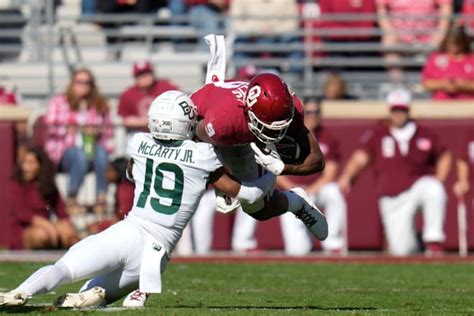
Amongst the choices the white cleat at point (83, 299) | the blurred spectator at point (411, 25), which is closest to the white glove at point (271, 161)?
the white cleat at point (83, 299)

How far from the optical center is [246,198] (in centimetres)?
813

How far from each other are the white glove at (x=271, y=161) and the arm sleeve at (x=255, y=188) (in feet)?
0.33

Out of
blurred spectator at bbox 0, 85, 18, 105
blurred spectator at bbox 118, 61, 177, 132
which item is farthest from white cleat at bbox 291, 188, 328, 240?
blurred spectator at bbox 0, 85, 18, 105

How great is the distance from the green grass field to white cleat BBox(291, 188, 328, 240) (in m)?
0.50

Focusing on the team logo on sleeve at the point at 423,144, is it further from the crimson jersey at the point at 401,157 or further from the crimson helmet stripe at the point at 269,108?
the crimson helmet stripe at the point at 269,108

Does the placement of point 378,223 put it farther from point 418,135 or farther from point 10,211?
point 10,211

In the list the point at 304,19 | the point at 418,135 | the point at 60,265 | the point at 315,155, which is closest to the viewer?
the point at 60,265

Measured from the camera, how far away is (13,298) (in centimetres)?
743

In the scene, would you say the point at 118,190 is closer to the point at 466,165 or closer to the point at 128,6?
the point at 466,165

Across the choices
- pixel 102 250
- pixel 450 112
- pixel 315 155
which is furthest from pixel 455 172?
pixel 102 250

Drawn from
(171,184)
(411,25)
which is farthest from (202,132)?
(411,25)

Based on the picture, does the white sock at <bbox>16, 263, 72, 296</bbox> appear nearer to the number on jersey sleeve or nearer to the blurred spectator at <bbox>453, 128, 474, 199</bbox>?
the number on jersey sleeve

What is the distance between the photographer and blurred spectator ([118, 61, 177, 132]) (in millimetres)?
15617

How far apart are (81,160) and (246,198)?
7.86m
